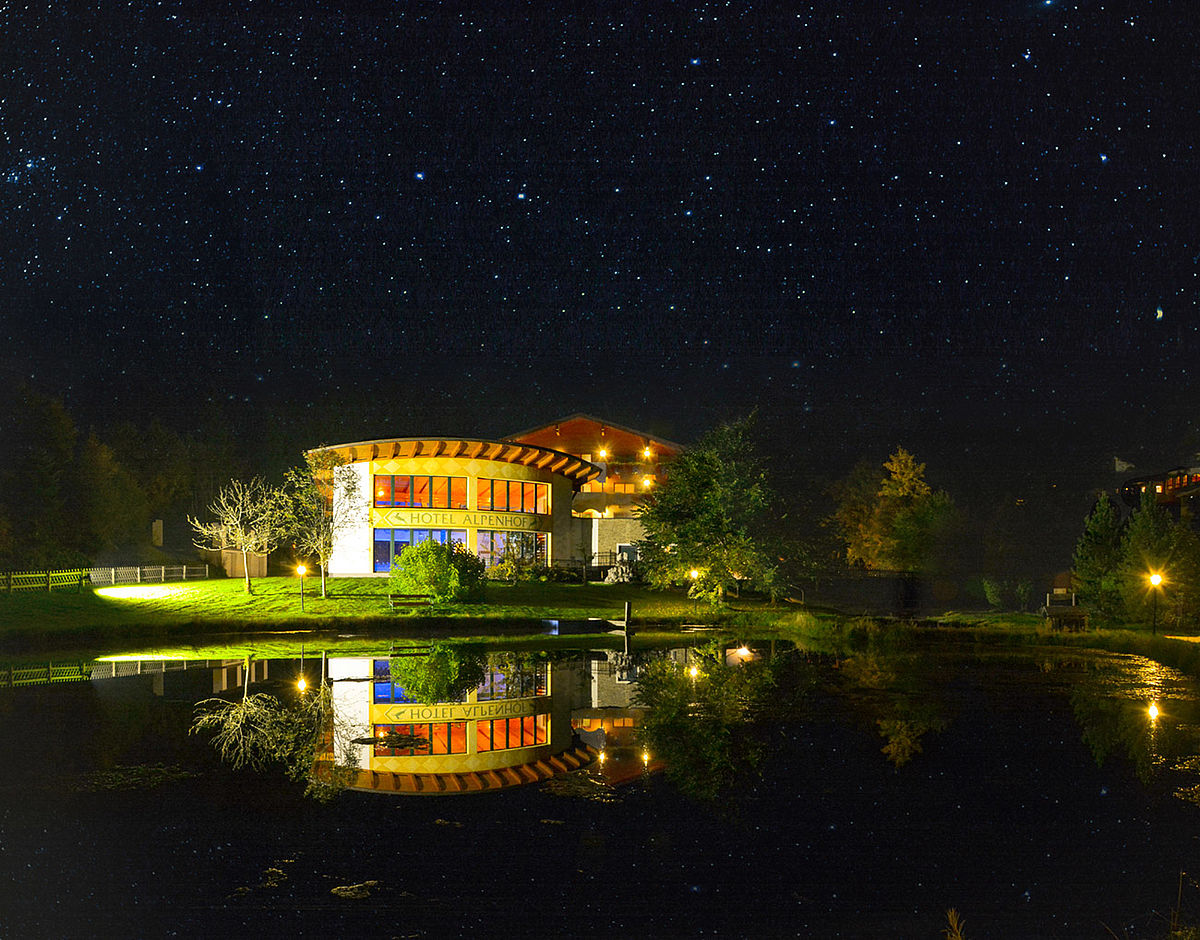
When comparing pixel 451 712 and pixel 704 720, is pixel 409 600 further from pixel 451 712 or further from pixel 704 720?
pixel 704 720

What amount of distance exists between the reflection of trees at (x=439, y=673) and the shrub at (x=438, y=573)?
925 centimetres

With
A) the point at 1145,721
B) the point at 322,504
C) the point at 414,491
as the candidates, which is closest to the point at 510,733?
the point at 1145,721

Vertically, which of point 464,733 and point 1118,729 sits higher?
point 464,733

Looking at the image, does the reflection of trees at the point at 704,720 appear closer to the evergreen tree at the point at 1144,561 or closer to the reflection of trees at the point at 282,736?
the reflection of trees at the point at 282,736

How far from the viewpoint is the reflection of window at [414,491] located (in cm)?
4634

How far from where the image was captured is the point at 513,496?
161 feet

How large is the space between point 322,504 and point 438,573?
862cm

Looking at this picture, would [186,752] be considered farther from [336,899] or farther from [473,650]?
[473,650]

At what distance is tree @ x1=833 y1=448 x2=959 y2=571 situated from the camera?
6681 centimetres

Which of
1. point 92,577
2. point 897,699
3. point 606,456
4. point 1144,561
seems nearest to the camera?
point 897,699

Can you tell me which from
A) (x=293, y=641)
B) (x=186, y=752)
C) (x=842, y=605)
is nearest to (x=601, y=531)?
(x=842, y=605)

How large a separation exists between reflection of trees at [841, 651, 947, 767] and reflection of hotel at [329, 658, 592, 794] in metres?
4.77

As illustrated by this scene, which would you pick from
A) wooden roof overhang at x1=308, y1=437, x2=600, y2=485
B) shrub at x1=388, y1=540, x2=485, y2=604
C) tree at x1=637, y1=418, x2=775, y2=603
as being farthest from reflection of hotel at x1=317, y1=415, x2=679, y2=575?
tree at x1=637, y1=418, x2=775, y2=603

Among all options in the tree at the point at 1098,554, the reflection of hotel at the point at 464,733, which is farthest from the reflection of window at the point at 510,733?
the tree at the point at 1098,554
